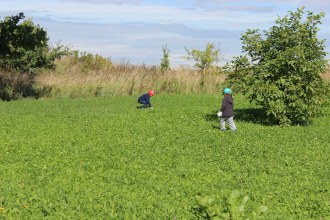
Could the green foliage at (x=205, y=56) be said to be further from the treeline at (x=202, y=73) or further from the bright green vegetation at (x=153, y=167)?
the bright green vegetation at (x=153, y=167)

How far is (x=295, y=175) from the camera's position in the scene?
9242 millimetres

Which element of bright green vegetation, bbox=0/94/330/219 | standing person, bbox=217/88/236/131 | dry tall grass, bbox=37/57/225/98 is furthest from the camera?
dry tall grass, bbox=37/57/225/98

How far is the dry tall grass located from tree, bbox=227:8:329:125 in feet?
41.6

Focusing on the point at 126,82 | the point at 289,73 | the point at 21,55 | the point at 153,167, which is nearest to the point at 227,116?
the point at 289,73

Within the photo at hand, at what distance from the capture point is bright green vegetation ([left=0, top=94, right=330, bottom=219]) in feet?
23.4

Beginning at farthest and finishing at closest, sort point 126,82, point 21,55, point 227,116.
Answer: point 21,55 < point 126,82 < point 227,116

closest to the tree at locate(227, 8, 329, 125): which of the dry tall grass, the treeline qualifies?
the treeline

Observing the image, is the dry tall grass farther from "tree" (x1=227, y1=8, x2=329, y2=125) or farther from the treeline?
"tree" (x1=227, y1=8, x2=329, y2=125)

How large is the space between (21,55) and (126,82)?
7.96 meters

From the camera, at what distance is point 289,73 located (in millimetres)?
16297

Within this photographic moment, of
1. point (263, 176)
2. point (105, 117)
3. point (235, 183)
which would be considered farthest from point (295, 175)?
point (105, 117)

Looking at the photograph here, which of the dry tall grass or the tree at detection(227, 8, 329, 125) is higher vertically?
the tree at detection(227, 8, 329, 125)

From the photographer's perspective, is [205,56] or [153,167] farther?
[205,56]

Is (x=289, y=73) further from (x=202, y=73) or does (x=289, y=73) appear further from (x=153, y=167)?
(x=202, y=73)
